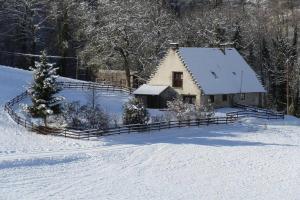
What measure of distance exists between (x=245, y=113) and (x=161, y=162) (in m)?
21.4

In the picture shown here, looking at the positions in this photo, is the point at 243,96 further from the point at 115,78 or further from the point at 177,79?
the point at 115,78

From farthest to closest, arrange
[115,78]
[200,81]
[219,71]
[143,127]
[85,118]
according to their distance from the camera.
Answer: [115,78] → [219,71] → [200,81] → [143,127] → [85,118]

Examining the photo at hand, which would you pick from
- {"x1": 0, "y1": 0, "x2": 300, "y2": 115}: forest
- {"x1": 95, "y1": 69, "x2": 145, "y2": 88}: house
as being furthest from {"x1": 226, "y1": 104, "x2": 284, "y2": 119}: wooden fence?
{"x1": 95, "y1": 69, "x2": 145, "y2": 88}: house

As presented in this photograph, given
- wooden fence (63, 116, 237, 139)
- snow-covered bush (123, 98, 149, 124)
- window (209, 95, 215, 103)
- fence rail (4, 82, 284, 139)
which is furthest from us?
window (209, 95, 215, 103)

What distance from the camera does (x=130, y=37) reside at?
68438 millimetres

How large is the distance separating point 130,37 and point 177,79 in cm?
1021

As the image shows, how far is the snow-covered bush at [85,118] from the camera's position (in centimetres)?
4609

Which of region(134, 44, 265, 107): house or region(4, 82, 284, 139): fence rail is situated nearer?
region(4, 82, 284, 139): fence rail

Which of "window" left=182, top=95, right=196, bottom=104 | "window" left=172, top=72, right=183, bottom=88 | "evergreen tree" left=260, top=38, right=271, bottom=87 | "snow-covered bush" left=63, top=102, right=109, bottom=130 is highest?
"evergreen tree" left=260, top=38, right=271, bottom=87

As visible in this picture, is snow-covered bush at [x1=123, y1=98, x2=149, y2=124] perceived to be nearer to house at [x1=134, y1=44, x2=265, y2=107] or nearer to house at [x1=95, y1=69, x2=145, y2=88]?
house at [x1=134, y1=44, x2=265, y2=107]

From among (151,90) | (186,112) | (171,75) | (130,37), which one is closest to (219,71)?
(171,75)

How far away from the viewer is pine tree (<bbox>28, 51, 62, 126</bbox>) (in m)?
46.0

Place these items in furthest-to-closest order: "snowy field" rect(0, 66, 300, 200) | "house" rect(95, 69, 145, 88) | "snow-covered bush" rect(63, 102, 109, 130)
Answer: "house" rect(95, 69, 145, 88) → "snow-covered bush" rect(63, 102, 109, 130) → "snowy field" rect(0, 66, 300, 200)

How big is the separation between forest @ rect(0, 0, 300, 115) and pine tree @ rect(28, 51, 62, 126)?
21783 mm
